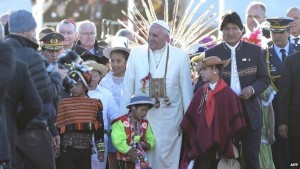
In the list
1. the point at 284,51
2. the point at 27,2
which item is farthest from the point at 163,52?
the point at 27,2

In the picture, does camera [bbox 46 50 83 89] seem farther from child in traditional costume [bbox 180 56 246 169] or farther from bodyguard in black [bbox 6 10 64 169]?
child in traditional costume [bbox 180 56 246 169]

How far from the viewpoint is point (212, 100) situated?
14102 mm

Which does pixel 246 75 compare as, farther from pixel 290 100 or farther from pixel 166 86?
pixel 290 100

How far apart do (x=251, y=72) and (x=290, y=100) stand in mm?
1190

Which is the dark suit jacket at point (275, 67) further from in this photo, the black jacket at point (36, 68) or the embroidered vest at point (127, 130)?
the black jacket at point (36, 68)

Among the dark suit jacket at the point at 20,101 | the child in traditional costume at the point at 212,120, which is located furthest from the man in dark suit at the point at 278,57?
the dark suit jacket at the point at 20,101

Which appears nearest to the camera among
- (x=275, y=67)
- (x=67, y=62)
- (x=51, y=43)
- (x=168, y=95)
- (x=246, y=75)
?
(x=67, y=62)

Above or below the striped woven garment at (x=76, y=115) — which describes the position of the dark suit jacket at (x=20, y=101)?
above

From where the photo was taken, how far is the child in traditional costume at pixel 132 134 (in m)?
13.9

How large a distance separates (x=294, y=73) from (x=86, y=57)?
278 cm

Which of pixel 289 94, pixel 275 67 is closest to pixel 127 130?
pixel 289 94

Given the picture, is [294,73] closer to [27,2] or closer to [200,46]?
[200,46]

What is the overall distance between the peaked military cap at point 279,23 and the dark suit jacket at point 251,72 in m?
1.68

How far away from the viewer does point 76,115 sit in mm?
13875
